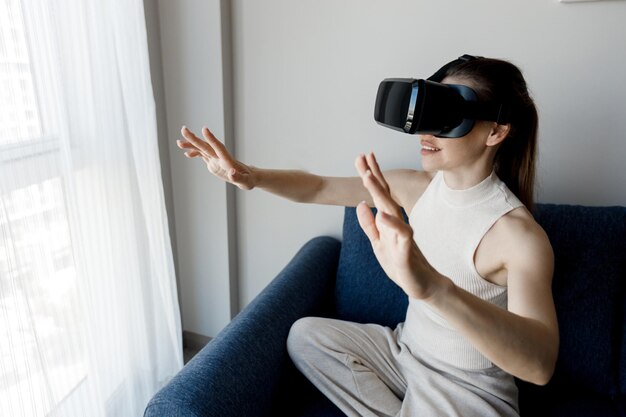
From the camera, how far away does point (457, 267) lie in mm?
1040

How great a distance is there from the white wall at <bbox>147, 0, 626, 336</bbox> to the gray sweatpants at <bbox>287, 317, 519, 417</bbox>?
0.52 m

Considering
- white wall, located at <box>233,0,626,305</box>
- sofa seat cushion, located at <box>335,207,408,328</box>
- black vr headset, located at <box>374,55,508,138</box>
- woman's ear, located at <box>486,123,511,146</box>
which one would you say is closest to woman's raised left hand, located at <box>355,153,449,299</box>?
black vr headset, located at <box>374,55,508,138</box>

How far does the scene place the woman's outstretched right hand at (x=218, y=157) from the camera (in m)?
1.04

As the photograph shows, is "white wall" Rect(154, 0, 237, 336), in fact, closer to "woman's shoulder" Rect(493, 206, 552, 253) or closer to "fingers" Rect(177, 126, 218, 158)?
"fingers" Rect(177, 126, 218, 158)

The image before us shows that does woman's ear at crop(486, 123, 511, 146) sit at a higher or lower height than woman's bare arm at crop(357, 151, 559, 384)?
higher

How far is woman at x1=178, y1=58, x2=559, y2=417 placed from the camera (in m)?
0.83

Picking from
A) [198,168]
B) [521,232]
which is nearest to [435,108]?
[521,232]

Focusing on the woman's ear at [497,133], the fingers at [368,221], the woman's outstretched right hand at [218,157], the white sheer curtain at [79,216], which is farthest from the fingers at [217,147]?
the woman's ear at [497,133]

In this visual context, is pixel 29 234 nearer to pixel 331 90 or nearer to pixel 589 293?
pixel 331 90

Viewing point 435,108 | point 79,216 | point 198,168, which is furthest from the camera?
point 198,168

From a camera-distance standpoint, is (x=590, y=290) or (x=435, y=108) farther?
(x=590, y=290)

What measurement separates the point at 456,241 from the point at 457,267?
5 cm

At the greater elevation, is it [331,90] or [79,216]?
[331,90]

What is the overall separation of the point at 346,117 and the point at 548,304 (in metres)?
0.88
